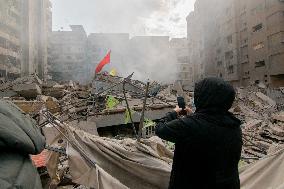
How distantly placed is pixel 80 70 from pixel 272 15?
49263 mm

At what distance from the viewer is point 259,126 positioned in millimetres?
17281

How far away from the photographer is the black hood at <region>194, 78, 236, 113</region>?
2.66 metres

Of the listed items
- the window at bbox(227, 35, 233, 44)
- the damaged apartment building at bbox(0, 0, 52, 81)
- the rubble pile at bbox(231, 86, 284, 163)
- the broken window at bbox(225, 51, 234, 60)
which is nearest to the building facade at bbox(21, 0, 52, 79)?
the damaged apartment building at bbox(0, 0, 52, 81)

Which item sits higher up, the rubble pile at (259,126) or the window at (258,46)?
the window at (258,46)

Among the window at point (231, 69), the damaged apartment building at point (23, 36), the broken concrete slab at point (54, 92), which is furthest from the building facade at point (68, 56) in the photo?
the broken concrete slab at point (54, 92)

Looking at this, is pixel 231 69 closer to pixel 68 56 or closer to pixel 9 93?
pixel 9 93

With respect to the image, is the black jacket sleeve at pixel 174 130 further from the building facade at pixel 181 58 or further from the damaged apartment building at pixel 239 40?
the building facade at pixel 181 58

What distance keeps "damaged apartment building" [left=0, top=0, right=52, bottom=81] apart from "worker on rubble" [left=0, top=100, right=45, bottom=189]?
143 feet

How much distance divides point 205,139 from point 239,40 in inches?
1983

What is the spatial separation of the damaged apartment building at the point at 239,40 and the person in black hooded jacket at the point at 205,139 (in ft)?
132

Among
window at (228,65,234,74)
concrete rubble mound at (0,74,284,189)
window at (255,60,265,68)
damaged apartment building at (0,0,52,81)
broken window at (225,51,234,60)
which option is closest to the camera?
concrete rubble mound at (0,74,284,189)

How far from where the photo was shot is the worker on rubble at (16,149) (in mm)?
1612

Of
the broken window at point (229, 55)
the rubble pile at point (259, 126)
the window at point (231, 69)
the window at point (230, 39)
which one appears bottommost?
the rubble pile at point (259, 126)

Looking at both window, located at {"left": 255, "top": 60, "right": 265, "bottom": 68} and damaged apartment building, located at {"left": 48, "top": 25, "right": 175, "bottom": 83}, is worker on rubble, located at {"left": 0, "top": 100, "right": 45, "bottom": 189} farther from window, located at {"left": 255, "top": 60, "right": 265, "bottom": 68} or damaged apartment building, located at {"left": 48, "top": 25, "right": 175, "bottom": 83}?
damaged apartment building, located at {"left": 48, "top": 25, "right": 175, "bottom": 83}
